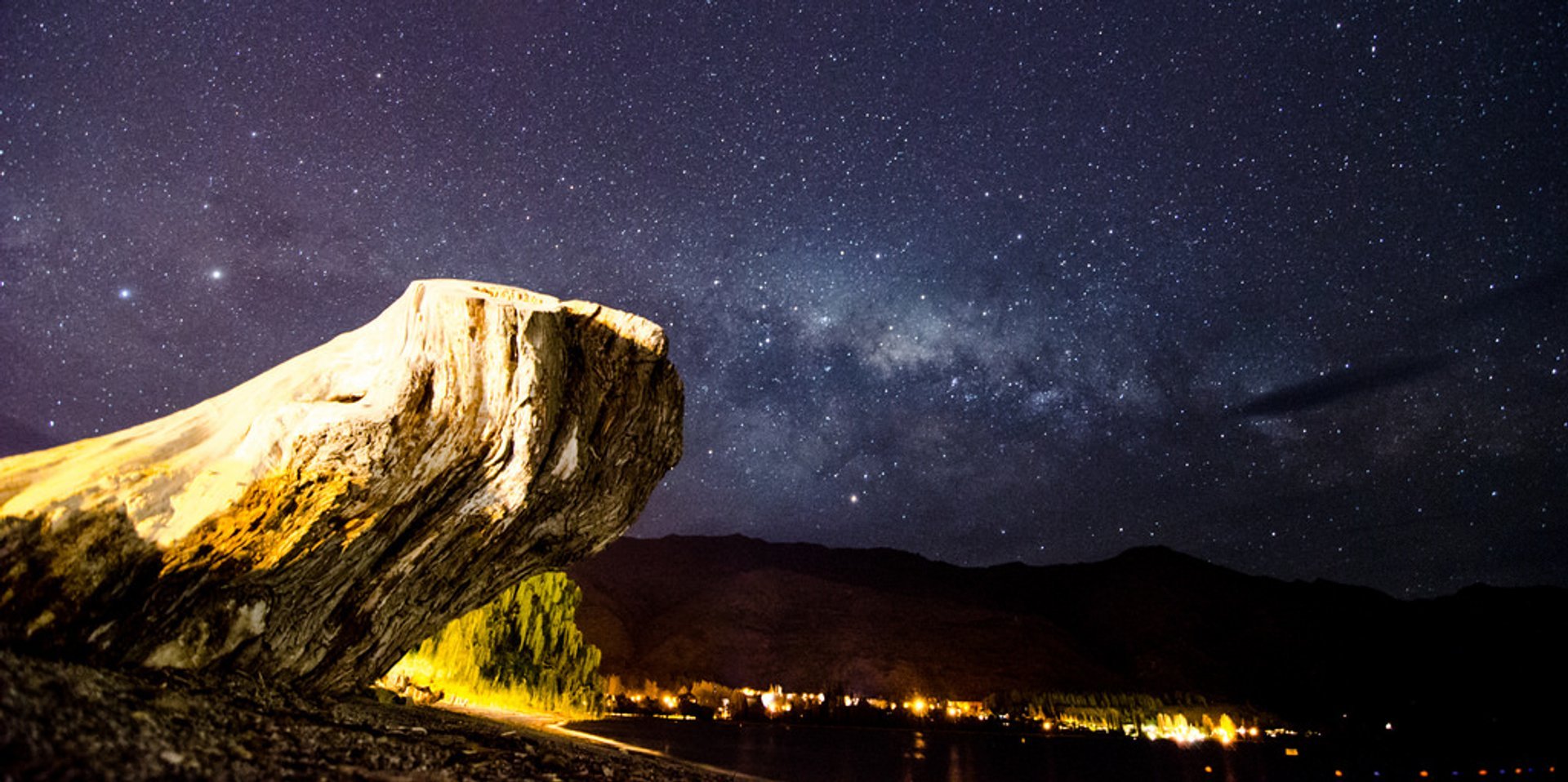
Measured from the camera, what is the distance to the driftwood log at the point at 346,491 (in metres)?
5.12

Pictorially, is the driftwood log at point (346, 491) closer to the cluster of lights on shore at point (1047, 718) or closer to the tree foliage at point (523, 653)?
the tree foliage at point (523, 653)

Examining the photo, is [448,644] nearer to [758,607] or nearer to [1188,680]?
[758,607]

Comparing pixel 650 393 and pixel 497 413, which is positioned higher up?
pixel 650 393

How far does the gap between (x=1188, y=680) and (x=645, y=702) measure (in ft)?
404

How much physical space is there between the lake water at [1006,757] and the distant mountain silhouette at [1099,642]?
739 inches

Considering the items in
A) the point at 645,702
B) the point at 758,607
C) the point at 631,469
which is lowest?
the point at 645,702

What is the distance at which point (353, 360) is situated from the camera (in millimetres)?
6867

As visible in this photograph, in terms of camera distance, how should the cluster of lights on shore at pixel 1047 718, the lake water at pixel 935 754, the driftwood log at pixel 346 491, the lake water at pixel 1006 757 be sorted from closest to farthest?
the driftwood log at pixel 346 491 < the lake water at pixel 935 754 < the lake water at pixel 1006 757 < the cluster of lights on shore at pixel 1047 718

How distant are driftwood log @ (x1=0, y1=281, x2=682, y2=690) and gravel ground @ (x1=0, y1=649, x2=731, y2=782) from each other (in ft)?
1.66

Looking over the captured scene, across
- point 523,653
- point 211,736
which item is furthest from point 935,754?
point 211,736

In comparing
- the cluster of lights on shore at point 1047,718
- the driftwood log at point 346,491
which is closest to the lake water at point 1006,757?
the cluster of lights on shore at point 1047,718

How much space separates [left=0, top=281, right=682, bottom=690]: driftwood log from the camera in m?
5.12

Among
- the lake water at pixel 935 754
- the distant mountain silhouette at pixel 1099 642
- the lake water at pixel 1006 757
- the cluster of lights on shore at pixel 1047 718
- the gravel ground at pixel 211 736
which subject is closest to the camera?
the gravel ground at pixel 211 736

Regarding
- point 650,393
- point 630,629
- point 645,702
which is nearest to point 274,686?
point 650,393
